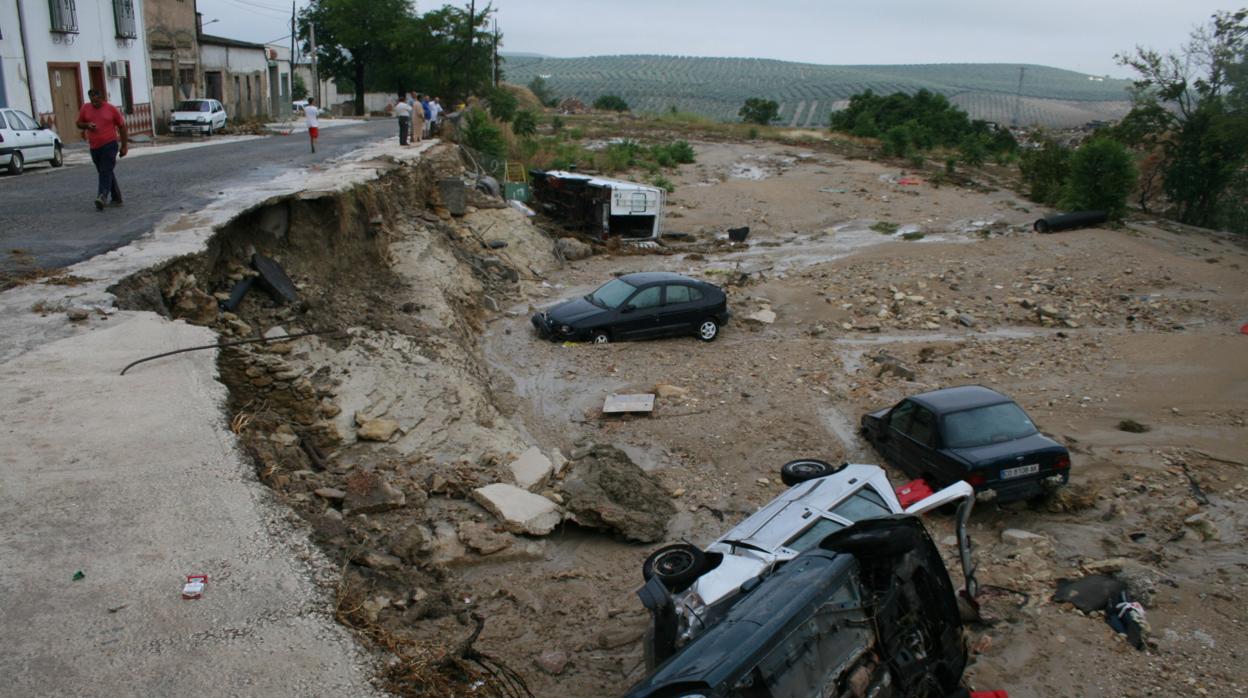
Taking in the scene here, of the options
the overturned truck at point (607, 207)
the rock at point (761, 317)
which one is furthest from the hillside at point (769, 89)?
the rock at point (761, 317)

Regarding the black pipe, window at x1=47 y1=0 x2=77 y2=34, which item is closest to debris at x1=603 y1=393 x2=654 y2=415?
the black pipe

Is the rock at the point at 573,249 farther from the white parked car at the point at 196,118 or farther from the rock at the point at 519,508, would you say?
the rock at the point at 519,508

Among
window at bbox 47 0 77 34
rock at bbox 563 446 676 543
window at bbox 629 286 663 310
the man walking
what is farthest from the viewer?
window at bbox 47 0 77 34

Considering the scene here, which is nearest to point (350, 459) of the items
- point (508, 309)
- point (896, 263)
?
point (508, 309)

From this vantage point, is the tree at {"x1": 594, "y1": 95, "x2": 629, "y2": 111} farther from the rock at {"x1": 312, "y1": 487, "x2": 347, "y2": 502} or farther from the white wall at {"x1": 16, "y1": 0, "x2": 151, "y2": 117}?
the rock at {"x1": 312, "y1": 487, "x2": 347, "y2": 502}

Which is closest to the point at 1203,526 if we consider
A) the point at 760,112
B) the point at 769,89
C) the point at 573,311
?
the point at 573,311

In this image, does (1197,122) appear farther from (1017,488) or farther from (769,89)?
(769,89)

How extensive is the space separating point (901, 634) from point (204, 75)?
41449 mm

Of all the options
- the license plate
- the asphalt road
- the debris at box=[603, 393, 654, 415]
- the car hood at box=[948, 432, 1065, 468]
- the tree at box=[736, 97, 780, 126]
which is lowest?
the debris at box=[603, 393, 654, 415]

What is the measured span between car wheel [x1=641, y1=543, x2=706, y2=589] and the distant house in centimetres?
3884

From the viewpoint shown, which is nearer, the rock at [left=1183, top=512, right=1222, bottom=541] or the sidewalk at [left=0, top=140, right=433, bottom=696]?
the sidewalk at [left=0, top=140, right=433, bottom=696]

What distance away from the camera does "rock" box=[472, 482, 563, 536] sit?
845cm

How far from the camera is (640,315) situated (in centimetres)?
1689

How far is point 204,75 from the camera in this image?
38875 mm
